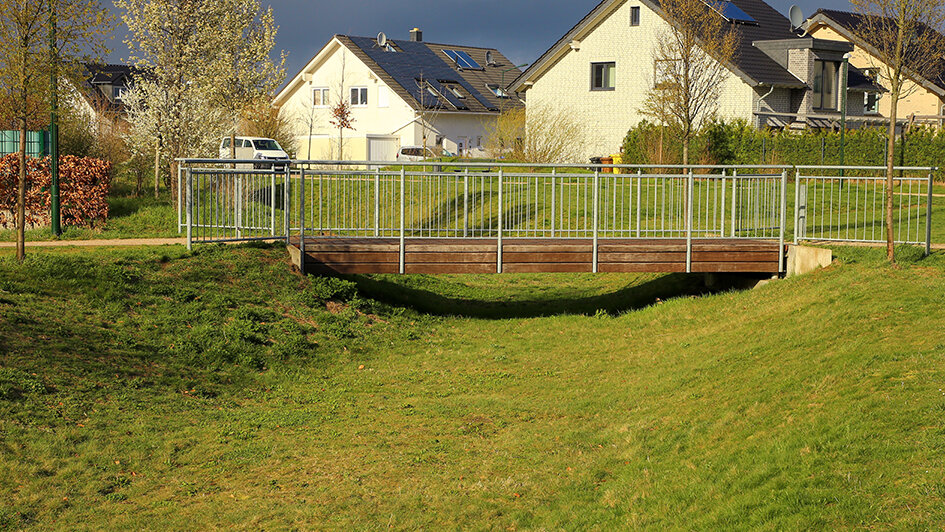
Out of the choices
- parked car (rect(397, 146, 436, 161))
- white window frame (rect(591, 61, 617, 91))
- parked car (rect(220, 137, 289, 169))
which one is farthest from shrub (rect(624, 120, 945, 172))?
parked car (rect(397, 146, 436, 161))

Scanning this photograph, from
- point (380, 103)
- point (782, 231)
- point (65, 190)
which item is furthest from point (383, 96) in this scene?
point (782, 231)

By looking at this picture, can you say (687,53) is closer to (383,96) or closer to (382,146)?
(383,96)

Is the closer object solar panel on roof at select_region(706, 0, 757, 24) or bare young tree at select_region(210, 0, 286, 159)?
bare young tree at select_region(210, 0, 286, 159)

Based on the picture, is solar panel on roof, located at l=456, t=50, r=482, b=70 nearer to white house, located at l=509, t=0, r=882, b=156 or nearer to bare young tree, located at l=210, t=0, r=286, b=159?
white house, located at l=509, t=0, r=882, b=156

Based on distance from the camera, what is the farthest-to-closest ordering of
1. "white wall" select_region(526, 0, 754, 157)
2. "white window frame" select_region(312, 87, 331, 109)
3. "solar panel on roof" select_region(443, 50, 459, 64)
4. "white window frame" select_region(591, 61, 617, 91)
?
"solar panel on roof" select_region(443, 50, 459, 64) < "white window frame" select_region(312, 87, 331, 109) < "white window frame" select_region(591, 61, 617, 91) < "white wall" select_region(526, 0, 754, 157)

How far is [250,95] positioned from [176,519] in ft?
84.9

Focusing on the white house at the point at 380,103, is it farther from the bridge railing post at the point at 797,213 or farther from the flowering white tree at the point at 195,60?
the bridge railing post at the point at 797,213

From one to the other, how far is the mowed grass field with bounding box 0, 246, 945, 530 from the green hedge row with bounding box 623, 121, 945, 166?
760 inches

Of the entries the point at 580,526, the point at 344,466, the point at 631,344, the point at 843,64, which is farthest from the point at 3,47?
the point at 843,64

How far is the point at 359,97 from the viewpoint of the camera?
188 feet

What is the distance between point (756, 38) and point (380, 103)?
2308 centimetres

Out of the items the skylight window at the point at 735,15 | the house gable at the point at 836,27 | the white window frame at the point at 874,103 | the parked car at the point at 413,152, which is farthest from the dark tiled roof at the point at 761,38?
the parked car at the point at 413,152

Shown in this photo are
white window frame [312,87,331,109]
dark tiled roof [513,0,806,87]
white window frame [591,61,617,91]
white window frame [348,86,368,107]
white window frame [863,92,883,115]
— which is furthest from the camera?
white window frame [312,87,331,109]

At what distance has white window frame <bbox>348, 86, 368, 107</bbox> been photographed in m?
57.0
